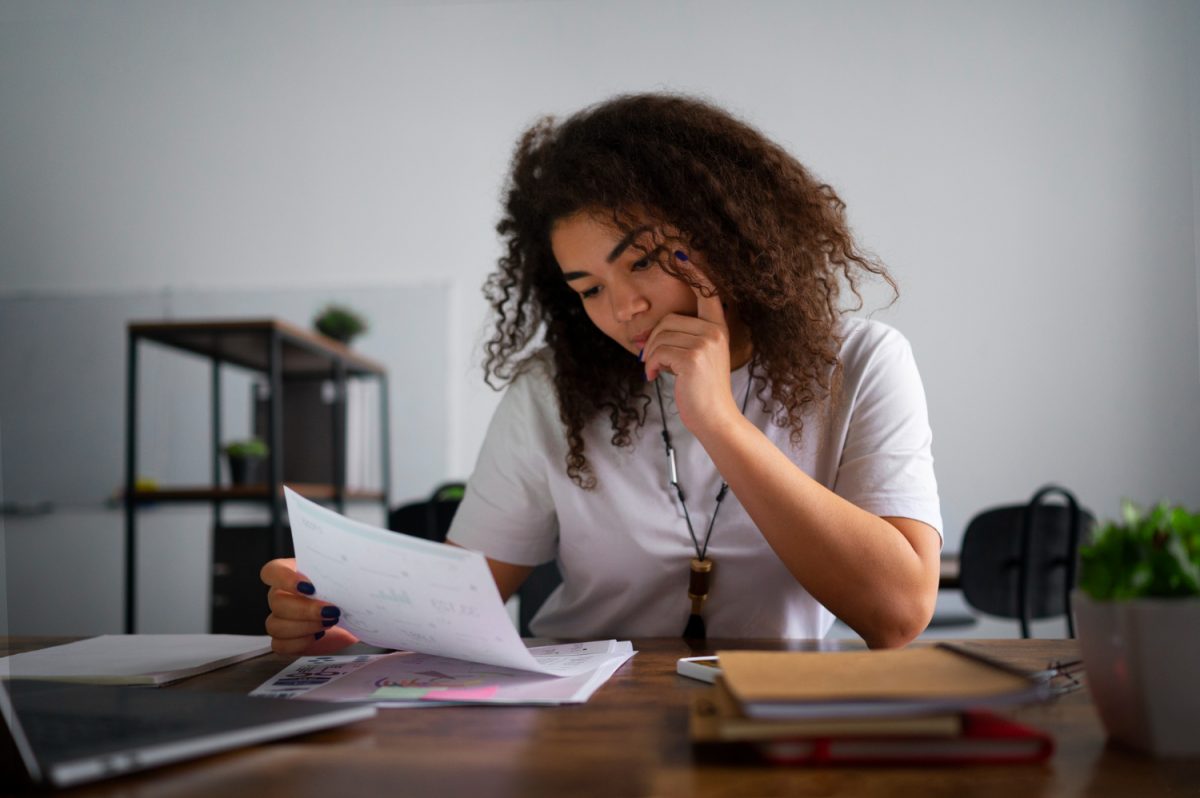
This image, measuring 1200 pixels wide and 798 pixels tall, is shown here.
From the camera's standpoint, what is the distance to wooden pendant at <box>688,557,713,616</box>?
3.76 feet

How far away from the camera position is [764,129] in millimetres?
4113

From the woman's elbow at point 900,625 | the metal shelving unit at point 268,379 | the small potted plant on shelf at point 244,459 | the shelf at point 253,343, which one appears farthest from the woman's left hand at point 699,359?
the small potted plant on shelf at point 244,459

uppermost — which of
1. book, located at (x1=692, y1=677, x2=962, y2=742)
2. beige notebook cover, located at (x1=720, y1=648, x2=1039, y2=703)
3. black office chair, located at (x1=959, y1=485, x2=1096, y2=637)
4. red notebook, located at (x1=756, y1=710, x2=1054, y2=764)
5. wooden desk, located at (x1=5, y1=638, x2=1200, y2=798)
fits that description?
beige notebook cover, located at (x1=720, y1=648, x2=1039, y2=703)

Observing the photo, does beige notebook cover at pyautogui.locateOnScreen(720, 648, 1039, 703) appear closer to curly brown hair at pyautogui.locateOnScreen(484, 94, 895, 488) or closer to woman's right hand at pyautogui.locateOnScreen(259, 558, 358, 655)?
woman's right hand at pyautogui.locateOnScreen(259, 558, 358, 655)

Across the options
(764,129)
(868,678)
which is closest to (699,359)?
(868,678)

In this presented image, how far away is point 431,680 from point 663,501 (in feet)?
1.88

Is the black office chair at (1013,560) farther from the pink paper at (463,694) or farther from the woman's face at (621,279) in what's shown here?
the pink paper at (463,694)

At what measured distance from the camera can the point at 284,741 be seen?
0.57 metres

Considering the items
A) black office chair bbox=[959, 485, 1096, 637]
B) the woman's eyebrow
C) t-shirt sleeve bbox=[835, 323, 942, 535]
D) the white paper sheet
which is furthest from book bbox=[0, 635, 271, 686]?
black office chair bbox=[959, 485, 1096, 637]

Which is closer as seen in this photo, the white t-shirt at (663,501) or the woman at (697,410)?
the woman at (697,410)

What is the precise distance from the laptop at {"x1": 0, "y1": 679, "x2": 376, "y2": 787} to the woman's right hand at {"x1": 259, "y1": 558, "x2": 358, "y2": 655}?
9.1 inches

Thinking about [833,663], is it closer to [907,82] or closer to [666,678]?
[666,678]

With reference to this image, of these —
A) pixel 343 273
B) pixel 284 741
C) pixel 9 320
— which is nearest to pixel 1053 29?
pixel 343 273

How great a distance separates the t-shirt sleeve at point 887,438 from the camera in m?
1.12
